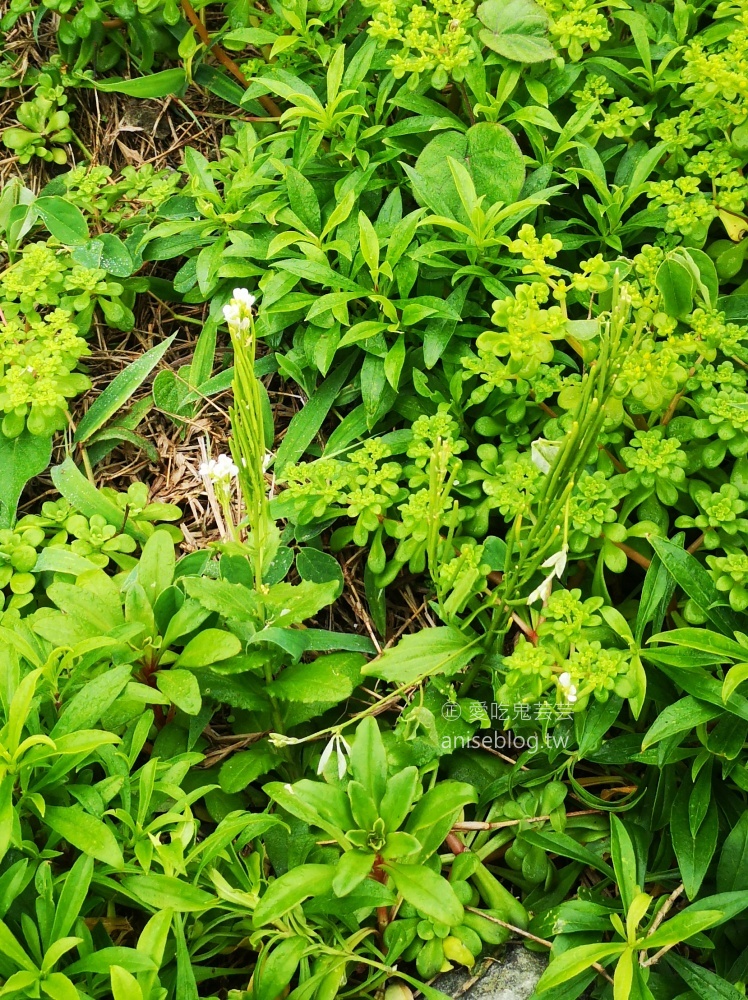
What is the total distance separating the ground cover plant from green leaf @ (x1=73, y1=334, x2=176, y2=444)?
12 millimetres

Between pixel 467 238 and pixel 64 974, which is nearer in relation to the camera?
pixel 64 974

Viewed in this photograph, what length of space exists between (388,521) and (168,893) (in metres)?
0.90

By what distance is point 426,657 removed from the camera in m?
1.96

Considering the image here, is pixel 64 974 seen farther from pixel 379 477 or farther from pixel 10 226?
pixel 10 226

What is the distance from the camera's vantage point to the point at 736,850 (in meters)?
1.81

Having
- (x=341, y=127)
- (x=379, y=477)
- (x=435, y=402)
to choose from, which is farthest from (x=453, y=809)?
(x=341, y=127)

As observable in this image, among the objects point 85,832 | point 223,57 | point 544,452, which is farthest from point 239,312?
point 223,57

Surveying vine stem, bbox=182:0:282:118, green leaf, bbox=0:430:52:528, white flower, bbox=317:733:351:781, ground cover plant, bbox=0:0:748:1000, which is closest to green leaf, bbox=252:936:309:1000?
ground cover plant, bbox=0:0:748:1000

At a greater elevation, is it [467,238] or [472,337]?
[467,238]

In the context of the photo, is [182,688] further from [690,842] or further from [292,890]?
[690,842]

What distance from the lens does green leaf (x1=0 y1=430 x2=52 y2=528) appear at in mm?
2367

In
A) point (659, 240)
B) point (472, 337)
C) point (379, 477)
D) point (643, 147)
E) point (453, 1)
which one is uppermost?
point (453, 1)

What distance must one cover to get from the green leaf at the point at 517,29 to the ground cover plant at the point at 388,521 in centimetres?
1

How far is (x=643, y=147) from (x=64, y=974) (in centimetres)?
231
